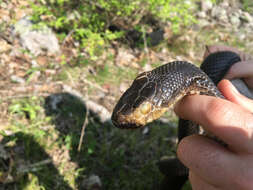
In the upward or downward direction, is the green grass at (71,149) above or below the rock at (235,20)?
below

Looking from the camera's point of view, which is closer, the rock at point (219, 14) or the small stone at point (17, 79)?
the small stone at point (17, 79)

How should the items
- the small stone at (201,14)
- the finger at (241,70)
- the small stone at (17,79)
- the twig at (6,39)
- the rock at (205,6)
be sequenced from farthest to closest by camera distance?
the rock at (205,6) < the small stone at (201,14) < the twig at (6,39) < the small stone at (17,79) < the finger at (241,70)

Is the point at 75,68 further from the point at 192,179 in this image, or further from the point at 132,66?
the point at 192,179

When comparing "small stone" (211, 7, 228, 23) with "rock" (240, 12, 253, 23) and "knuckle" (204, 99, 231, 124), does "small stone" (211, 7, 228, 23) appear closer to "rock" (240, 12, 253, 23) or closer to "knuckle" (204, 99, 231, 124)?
"rock" (240, 12, 253, 23)

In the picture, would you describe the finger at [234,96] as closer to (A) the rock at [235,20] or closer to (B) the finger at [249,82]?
(B) the finger at [249,82]

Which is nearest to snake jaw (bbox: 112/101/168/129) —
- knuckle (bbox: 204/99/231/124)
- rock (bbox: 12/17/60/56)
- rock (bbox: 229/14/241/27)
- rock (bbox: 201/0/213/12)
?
knuckle (bbox: 204/99/231/124)

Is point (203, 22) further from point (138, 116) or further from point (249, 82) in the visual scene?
point (138, 116)

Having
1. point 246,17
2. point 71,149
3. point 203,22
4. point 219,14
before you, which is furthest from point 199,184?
point 246,17

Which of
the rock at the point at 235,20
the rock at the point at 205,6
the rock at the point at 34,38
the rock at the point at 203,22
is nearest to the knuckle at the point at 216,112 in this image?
the rock at the point at 34,38
